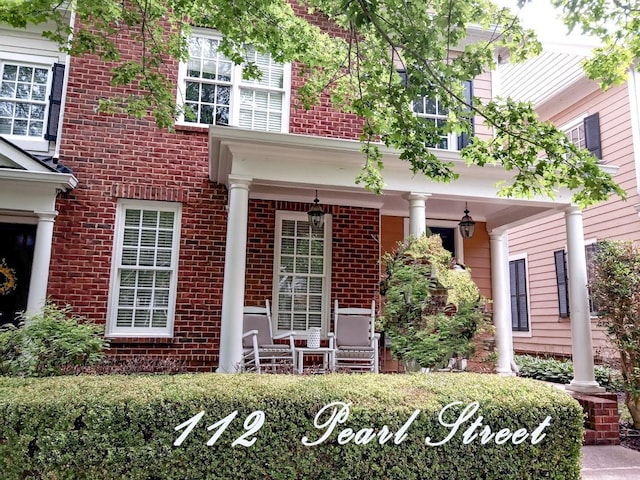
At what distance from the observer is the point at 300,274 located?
7.62 metres

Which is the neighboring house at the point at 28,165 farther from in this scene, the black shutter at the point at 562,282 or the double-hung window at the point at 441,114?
the black shutter at the point at 562,282

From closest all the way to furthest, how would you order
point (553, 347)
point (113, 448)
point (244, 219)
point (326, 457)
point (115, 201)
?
point (113, 448) < point (326, 457) < point (244, 219) < point (115, 201) < point (553, 347)

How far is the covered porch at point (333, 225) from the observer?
567cm

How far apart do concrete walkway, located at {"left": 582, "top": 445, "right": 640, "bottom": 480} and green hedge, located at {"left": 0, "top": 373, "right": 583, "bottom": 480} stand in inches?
55.0

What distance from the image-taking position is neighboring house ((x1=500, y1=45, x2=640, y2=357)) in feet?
29.9

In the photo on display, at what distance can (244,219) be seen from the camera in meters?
5.68

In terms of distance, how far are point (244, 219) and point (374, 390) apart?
294 cm

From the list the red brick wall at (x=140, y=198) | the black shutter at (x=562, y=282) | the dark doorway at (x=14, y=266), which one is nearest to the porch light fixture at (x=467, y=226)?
the red brick wall at (x=140, y=198)

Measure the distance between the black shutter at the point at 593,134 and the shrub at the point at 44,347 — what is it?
9.64 metres

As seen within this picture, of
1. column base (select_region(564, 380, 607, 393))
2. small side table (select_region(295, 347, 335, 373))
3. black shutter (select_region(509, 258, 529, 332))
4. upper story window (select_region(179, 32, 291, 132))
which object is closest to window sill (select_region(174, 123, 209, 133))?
upper story window (select_region(179, 32, 291, 132))

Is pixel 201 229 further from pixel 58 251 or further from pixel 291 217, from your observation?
pixel 58 251

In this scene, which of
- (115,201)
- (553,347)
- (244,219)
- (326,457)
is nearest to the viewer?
(326,457)

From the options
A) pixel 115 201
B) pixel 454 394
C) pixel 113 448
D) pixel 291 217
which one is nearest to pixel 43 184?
pixel 115 201

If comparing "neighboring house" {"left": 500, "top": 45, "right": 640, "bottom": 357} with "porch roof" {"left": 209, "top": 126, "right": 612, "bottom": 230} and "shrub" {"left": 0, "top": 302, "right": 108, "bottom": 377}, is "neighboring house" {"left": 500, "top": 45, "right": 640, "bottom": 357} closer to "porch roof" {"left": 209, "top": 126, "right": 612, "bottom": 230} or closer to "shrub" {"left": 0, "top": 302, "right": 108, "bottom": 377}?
"porch roof" {"left": 209, "top": 126, "right": 612, "bottom": 230}
